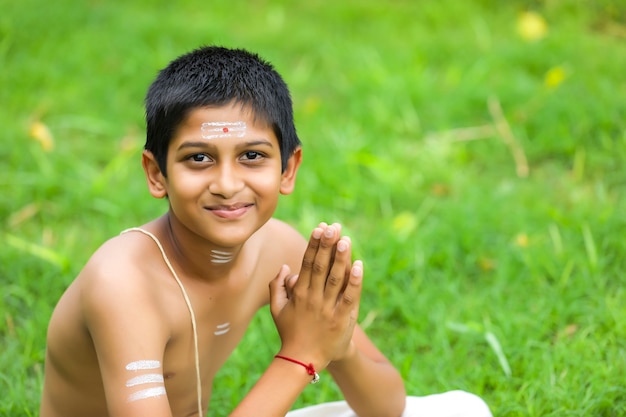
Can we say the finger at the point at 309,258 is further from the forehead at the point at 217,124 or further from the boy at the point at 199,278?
the forehead at the point at 217,124

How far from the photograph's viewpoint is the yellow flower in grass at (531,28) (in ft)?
18.3

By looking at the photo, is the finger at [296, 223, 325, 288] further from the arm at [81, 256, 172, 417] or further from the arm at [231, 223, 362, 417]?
the arm at [81, 256, 172, 417]

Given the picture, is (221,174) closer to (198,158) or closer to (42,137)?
(198,158)

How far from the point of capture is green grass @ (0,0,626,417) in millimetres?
3109

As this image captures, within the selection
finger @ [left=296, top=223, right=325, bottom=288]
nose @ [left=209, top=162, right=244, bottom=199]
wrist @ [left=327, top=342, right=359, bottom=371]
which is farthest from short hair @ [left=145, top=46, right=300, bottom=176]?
wrist @ [left=327, top=342, right=359, bottom=371]

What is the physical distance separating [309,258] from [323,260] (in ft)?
0.15

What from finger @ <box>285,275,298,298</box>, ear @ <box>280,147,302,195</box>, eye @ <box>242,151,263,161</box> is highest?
eye @ <box>242,151,263,161</box>

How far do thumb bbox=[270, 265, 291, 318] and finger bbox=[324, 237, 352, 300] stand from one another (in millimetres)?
145

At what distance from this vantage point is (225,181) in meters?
2.06

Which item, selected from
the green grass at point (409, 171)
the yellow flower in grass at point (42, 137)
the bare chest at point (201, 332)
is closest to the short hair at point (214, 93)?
the bare chest at point (201, 332)

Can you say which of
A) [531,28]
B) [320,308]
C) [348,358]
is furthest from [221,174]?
[531,28]

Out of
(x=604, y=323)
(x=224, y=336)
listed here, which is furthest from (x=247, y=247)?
(x=604, y=323)

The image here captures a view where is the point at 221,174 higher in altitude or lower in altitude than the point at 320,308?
higher

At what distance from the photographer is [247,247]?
2418 mm
